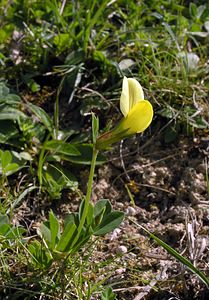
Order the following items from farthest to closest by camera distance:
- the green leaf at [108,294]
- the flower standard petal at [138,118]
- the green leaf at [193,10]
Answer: the green leaf at [193,10] → the green leaf at [108,294] → the flower standard petal at [138,118]

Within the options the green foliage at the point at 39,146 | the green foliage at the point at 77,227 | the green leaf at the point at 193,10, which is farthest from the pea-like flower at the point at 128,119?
the green leaf at the point at 193,10

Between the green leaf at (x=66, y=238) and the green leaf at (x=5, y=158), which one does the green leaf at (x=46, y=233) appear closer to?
the green leaf at (x=66, y=238)

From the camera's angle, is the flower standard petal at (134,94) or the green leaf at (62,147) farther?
the green leaf at (62,147)

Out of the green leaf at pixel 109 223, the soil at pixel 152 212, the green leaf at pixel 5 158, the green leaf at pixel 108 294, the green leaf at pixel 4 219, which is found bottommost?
the soil at pixel 152 212

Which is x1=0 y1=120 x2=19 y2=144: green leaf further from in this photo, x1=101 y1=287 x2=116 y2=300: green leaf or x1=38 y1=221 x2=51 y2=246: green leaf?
x1=101 y1=287 x2=116 y2=300: green leaf

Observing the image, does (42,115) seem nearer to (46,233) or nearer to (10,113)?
(10,113)
